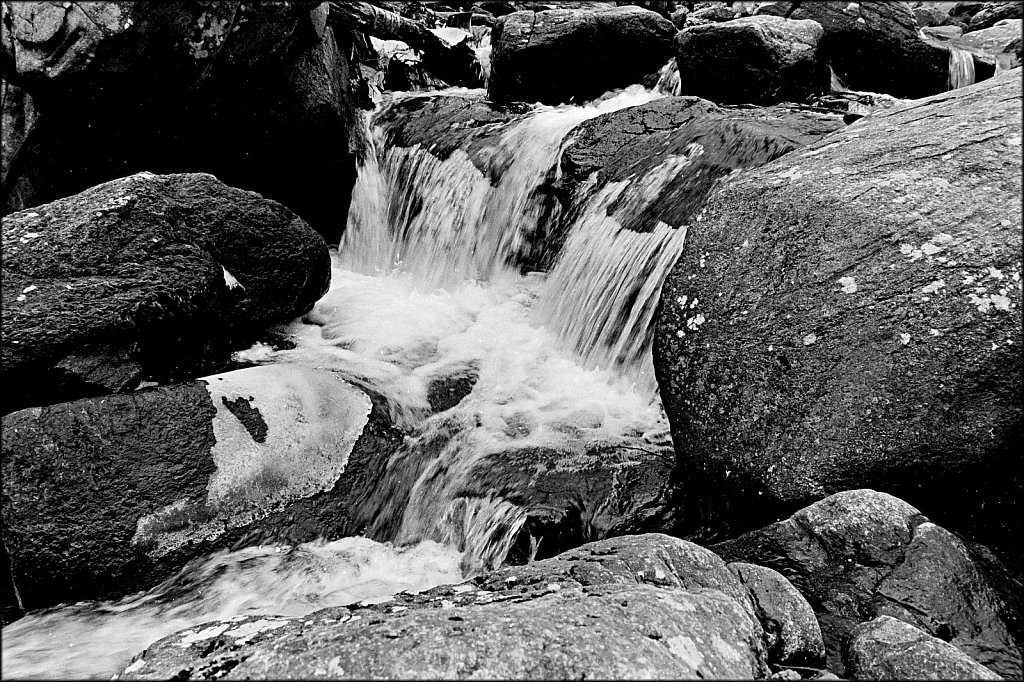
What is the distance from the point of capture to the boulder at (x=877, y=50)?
10.9 m

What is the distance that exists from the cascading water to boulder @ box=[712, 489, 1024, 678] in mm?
1809

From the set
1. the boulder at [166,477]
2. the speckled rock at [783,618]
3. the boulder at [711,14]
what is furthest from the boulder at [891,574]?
the boulder at [711,14]

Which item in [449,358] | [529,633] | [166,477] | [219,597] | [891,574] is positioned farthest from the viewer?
[449,358]

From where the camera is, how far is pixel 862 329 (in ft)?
14.0

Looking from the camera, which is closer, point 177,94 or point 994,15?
point 177,94

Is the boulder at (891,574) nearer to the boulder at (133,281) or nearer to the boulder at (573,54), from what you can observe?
the boulder at (133,281)

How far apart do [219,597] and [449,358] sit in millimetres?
3235

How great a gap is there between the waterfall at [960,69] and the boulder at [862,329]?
711cm

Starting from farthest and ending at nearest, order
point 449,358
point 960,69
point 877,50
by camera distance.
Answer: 1. point 960,69
2. point 877,50
3. point 449,358

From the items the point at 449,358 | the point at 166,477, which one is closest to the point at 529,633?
the point at 166,477

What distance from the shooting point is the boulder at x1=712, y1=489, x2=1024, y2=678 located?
3299 mm

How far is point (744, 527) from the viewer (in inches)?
179

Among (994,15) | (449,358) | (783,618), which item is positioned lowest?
(449,358)

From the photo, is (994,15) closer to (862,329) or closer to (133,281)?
(862,329)
